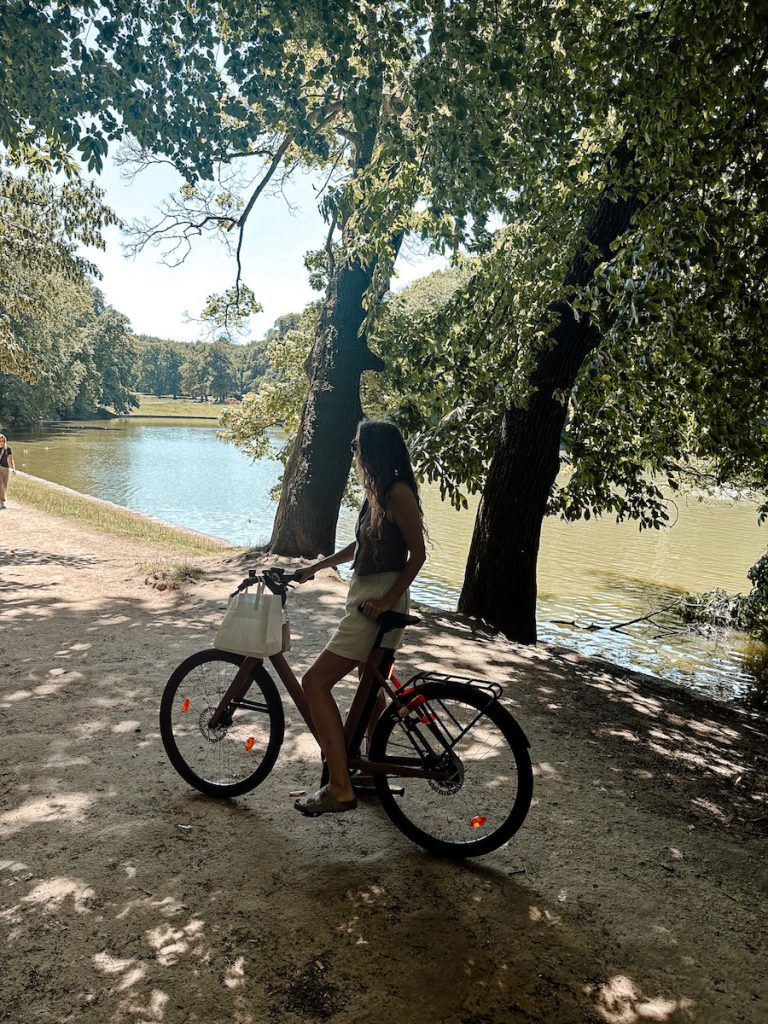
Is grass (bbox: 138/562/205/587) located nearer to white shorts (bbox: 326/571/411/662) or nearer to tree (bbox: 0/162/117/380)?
white shorts (bbox: 326/571/411/662)

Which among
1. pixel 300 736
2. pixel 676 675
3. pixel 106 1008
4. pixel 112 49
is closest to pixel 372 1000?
pixel 106 1008

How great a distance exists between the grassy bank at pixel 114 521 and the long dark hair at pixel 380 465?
441 inches

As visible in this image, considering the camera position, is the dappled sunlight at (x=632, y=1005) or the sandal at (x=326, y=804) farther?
the sandal at (x=326, y=804)

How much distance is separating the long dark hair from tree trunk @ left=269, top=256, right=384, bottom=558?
26.6 ft

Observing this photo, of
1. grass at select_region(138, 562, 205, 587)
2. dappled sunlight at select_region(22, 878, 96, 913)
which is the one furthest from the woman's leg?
grass at select_region(138, 562, 205, 587)

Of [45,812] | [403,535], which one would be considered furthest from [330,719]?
[45,812]

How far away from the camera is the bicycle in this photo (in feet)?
11.9

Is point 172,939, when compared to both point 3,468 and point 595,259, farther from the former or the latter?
point 3,468

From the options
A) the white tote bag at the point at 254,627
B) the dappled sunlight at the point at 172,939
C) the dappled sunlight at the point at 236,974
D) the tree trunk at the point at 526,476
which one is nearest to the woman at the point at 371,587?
the white tote bag at the point at 254,627

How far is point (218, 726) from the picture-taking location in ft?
14.0

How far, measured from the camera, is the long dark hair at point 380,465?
3.77 m

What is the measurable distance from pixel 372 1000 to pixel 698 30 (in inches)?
220

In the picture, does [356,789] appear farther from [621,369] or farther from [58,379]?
[58,379]

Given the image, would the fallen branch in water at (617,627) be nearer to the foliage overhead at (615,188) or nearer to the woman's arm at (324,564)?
the foliage overhead at (615,188)
